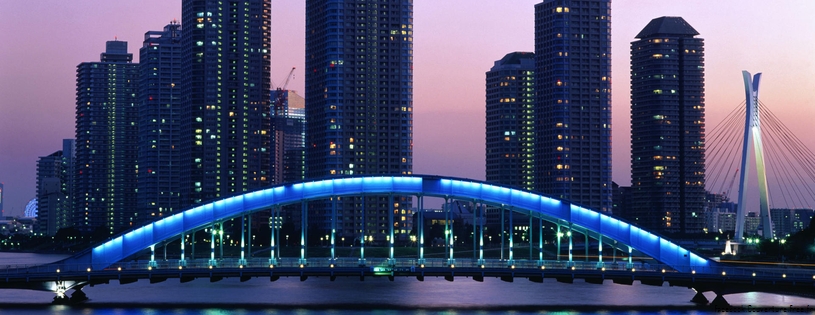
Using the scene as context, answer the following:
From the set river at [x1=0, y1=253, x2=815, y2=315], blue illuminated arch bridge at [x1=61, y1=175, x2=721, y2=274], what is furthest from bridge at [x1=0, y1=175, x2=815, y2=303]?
river at [x1=0, y1=253, x2=815, y2=315]

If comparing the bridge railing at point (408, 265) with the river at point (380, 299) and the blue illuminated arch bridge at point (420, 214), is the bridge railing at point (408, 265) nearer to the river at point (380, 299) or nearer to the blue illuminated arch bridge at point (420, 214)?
the blue illuminated arch bridge at point (420, 214)

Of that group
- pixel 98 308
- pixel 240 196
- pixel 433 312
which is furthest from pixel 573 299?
pixel 98 308

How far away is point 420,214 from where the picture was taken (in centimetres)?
8812

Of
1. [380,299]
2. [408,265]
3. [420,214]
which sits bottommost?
[380,299]

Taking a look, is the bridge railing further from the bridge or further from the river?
the river

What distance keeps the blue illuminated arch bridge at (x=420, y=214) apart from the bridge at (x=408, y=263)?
68 mm

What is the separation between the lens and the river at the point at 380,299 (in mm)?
83625

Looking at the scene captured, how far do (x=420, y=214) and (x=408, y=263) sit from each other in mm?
4394

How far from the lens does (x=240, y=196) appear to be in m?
88.0

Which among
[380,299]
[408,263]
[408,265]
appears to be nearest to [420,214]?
[408,263]

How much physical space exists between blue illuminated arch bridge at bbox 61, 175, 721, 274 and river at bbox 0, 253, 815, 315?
3590mm

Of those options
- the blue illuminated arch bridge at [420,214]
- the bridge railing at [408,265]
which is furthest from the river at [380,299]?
the blue illuminated arch bridge at [420,214]

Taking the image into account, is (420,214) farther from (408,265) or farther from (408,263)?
(408,265)

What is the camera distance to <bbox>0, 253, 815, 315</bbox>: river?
83625mm
